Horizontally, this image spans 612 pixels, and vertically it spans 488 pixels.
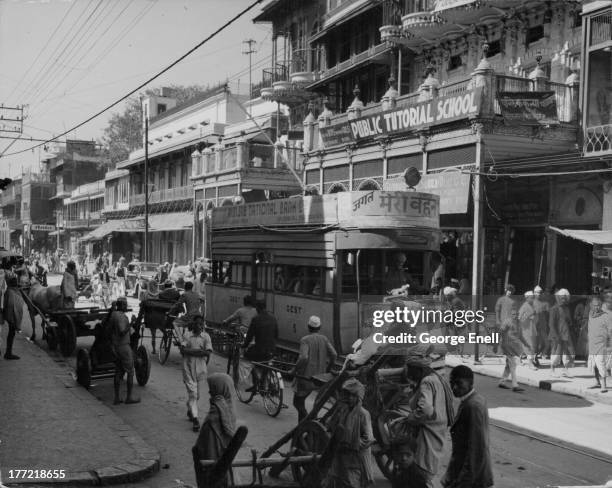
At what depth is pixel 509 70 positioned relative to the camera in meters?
23.2

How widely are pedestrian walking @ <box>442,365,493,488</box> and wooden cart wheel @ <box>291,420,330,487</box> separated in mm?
1281

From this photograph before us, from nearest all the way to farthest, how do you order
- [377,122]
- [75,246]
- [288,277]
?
[288,277] → [377,122] → [75,246]

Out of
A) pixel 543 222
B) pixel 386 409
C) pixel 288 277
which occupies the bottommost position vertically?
pixel 386 409

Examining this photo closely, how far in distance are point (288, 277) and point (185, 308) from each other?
8.64ft

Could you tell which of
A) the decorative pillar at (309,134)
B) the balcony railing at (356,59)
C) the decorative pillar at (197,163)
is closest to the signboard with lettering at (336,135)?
the decorative pillar at (309,134)

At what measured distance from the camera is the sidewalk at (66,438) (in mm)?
7461

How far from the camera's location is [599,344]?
13.5 metres

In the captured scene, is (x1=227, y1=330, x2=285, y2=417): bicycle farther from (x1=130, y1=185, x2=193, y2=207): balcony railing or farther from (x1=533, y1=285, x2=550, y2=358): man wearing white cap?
(x1=130, y1=185, x2=193, y2=207): balcony railing

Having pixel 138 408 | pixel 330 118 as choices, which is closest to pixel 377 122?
pixel 330 118

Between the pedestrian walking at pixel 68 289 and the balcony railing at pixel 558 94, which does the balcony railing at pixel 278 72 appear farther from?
the pedestrian walking at pixel 68 289

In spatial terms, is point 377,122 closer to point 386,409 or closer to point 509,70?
point 509,70

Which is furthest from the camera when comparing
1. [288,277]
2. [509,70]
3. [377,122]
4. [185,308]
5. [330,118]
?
[330,118]

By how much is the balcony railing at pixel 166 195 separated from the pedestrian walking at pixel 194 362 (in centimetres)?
3476

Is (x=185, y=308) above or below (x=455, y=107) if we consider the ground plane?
below
